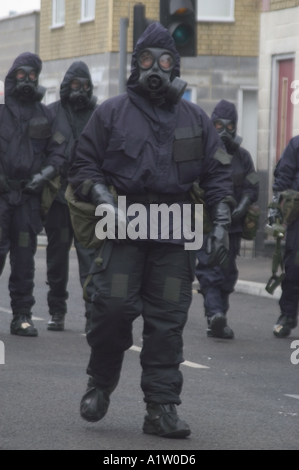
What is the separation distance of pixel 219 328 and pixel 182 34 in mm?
3164

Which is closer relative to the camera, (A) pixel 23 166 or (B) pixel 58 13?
(A) pixel 23 166

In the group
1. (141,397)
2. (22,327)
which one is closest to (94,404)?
(141,397)

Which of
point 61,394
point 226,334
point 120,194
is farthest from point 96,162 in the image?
point 226,334

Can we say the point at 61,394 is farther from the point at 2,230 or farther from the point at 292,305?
the point at 292,305

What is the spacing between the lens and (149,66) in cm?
557

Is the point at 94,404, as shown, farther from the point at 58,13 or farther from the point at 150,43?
the point at 58,13

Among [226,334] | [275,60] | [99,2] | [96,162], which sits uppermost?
[99,2]

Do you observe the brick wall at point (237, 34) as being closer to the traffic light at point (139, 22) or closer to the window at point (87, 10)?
the window at point (87, 10)

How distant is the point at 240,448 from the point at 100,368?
86 cm

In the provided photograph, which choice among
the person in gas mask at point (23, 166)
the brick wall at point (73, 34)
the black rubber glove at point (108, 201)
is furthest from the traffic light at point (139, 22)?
the brick wall at point (73, 34)

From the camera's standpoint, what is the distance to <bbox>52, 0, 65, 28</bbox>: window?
2508 centimetres

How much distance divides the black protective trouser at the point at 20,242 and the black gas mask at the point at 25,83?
2.77 feet

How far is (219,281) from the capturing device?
30.2 ft
